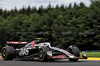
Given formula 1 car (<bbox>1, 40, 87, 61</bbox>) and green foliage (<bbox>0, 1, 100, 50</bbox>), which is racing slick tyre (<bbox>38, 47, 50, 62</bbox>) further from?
green foliage (<bbox>0, 1, 100, 50</bbox>)

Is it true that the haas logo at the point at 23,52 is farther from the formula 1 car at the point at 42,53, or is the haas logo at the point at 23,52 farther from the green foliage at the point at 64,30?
Result: the green foliage at the point at 64,30

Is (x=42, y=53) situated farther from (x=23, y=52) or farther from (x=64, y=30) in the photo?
(x=64, y=30)

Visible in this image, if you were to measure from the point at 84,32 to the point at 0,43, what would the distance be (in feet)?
125

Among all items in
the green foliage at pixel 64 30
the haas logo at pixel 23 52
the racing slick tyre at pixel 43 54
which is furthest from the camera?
the green foliage at pixel 64 30

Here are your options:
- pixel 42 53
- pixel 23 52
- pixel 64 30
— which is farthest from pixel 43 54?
pixel 64 30

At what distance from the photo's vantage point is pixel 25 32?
8375cm

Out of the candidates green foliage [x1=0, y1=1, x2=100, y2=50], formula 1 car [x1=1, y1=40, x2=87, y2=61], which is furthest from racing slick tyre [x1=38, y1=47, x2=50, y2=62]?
green foliage [x1=0, y1=1, x2=100, y2=50]

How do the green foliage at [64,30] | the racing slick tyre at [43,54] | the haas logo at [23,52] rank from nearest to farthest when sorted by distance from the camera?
the racing slick tyre at [43,54]
the haas logo at [23,52]
the green foliage at [64,30]

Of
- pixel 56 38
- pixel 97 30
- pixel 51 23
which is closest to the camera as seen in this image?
pixel 97 30

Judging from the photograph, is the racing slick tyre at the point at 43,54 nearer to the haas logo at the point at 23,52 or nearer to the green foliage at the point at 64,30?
the haas logo at the point at 23,52

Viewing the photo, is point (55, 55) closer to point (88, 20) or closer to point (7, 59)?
point (7, 59)

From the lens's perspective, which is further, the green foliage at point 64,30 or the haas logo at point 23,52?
the green foliage at point 64,30

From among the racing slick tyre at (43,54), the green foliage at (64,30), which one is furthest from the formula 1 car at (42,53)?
the green foliage at (64,30)

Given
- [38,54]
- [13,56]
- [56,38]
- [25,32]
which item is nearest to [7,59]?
[13,56]
